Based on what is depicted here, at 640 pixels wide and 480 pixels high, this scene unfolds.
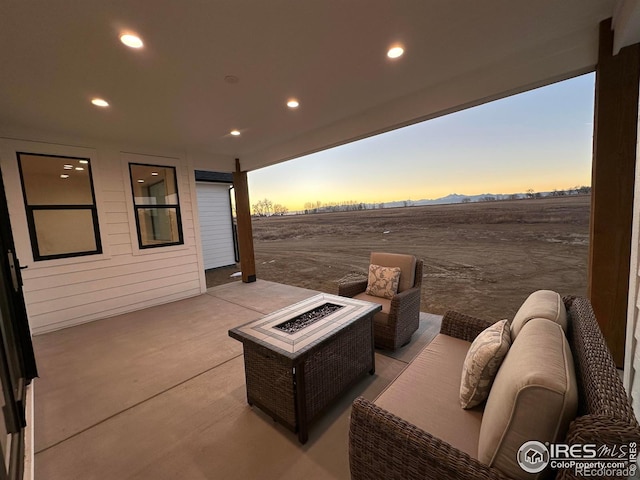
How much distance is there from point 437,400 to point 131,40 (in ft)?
9.95

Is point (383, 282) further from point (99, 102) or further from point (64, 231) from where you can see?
point (64, 231)

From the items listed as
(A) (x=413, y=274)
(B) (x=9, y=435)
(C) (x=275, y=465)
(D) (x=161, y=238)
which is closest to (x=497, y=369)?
(C) (x=275, y=465)

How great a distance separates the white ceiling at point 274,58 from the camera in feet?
5.43

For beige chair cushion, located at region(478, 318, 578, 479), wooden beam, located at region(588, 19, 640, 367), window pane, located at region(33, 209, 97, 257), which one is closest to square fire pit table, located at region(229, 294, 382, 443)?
beige chair cushion, located at region(478, 318, 578, 479)

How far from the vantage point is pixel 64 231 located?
3.64 metres

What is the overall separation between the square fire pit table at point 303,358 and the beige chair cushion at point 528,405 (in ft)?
3.15

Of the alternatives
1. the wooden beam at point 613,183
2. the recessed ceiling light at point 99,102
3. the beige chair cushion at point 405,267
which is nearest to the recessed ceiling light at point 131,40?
the recessed ceiling light at point 99,102

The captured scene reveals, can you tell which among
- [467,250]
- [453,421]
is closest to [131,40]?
[453,421]

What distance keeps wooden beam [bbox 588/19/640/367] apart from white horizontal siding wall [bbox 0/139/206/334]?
546 cm

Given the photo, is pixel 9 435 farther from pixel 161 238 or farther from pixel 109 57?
pixel 161 238

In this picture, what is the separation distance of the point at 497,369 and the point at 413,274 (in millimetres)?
1753

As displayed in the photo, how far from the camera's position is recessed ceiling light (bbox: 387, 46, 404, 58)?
211 centimetres

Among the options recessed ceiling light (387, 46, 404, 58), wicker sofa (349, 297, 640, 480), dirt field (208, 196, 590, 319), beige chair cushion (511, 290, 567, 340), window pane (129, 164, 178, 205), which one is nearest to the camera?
wicker sofa (349, 297, 640, 480)

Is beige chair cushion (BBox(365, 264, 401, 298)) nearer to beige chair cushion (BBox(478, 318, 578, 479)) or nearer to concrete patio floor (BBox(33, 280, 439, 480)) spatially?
concrete patio floor (BBox(33, 280, 439, 480))
